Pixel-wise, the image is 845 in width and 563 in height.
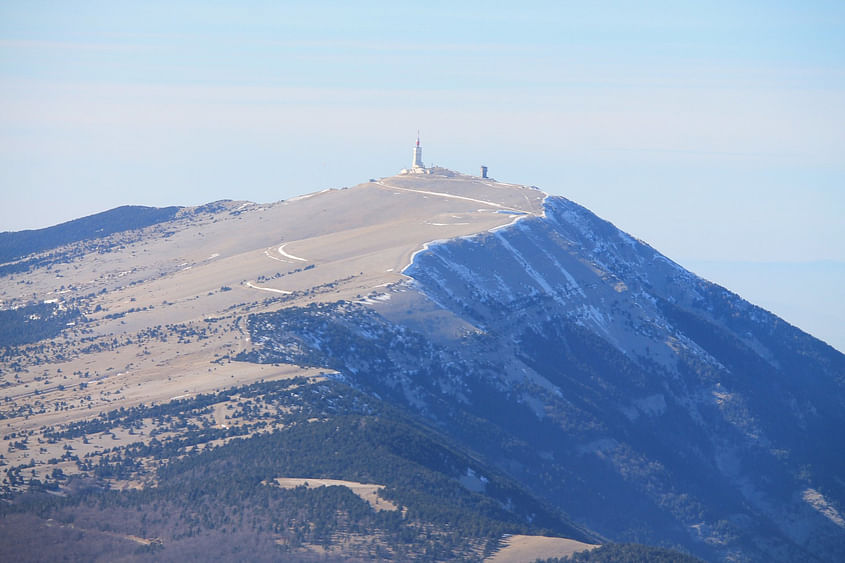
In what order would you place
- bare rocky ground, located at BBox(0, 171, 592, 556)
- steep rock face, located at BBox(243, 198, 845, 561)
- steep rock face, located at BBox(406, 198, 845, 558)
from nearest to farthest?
bare rocky ground, located at BBox(0, 171, 592, 556)
steep rock face, located at BBox(243, 198, 845, 561)
steep rock face, located at BBox(406, 198, 845, 558)

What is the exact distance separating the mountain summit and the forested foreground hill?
36 centimetres

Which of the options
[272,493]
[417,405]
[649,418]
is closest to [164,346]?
[417,405]

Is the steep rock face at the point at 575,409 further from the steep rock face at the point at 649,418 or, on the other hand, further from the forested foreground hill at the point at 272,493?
the forested foreground hill at the point at 272,493

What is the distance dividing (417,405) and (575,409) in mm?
28939

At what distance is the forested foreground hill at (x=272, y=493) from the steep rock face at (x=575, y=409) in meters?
17.6

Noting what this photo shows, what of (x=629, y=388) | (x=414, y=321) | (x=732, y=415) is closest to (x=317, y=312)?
(x=414, y=321)

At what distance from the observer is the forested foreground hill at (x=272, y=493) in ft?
309

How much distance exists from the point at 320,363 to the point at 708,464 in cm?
6994

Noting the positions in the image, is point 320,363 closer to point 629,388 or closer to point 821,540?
point 629,388

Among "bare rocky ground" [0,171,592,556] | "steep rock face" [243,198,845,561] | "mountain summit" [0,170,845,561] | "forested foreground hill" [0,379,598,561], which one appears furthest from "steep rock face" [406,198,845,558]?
"forested foreground hill" [0,379,598,561]

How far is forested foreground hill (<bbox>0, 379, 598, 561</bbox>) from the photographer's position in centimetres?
9419

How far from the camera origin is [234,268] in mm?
195875

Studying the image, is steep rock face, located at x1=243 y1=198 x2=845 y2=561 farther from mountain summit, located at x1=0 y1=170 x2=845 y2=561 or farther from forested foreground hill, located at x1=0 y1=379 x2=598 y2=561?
forested foreground hill, located at x1=0 y1=379 x2=598 y2=561

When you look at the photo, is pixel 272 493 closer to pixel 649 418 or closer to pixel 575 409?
pixel 575 409
